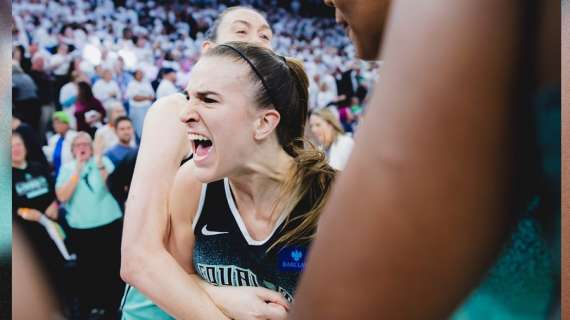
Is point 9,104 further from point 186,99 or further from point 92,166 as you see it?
point 186,99

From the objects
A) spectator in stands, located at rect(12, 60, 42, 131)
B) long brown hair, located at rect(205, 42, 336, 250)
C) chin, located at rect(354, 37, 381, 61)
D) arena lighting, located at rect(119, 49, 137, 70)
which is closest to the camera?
chin, located at rect(354, 37, 381, 61)

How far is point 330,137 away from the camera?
1.62m

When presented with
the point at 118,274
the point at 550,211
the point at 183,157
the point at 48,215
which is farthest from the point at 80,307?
the point at 550,211

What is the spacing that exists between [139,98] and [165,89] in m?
0.08

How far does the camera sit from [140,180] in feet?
4.67

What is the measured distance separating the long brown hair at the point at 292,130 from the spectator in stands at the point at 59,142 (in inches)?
18.0

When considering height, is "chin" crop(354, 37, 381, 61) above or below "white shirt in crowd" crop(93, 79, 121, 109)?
above

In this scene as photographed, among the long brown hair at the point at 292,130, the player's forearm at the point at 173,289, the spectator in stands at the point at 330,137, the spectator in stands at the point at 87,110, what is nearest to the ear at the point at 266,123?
the long brown hair at the point at 292,130

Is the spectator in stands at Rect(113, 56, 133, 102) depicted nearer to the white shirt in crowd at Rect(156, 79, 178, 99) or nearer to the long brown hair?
the white shirt in crowd at Rect(156, 79, 178, 99)

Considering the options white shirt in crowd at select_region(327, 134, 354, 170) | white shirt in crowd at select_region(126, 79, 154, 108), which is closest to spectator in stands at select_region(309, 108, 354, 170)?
white shirt in crowd at select_region(327, 134, 354, 170)

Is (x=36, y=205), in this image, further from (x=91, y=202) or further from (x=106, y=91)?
(x=106, y=91)

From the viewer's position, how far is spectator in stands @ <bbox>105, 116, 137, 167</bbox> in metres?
1.56

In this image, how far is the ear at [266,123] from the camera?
53.8 inches

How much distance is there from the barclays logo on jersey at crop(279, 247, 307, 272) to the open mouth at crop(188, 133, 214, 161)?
0.30 m
